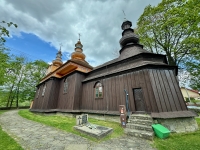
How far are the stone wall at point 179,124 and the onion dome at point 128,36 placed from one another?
8.77 meters

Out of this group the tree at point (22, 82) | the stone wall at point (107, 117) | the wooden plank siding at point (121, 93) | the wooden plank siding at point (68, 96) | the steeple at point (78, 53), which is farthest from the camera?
the tree at point (22, 82)

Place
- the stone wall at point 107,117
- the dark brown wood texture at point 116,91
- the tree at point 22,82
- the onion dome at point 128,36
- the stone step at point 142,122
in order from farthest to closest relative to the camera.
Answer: the tree at point 22,82 → the onion dome at point 128,36 → the stone wall at point 107,117 → the dark brown wood texture at point 116,91 → the stone step at point 142,122

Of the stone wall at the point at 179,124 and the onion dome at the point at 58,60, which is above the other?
the onion dome at the point at 58,60

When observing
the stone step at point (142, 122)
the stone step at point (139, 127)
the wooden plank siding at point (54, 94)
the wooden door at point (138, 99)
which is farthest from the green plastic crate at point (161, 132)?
the wooden plank siding at point (54, 94)

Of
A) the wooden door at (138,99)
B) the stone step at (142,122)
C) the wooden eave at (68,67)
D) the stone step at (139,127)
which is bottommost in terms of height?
the stone step at (139,127)

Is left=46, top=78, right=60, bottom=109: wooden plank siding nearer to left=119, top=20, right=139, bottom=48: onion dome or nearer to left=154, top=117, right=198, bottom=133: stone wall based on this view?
left=119, top=20, right=139, bottom=48: onion dome

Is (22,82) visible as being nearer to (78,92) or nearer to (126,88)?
(78,92)

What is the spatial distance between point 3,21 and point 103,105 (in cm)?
780

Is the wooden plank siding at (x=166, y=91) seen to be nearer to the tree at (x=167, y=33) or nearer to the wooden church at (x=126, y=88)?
the wooden church at (x=126, y=88)

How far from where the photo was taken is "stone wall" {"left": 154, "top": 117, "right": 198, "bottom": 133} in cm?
498

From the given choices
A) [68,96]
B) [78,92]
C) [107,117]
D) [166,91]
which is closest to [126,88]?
[166,91]

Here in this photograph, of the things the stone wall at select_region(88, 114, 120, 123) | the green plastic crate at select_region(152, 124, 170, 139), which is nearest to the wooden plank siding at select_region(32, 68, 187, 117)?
the stone wall at select_region(88, 114, 120, 123)

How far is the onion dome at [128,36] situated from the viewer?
35.6ft

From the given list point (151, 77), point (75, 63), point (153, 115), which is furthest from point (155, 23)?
point (153, 115)
